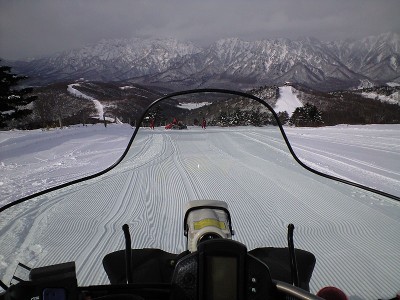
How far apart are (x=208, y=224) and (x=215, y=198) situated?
3789 mm

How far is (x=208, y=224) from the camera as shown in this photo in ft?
4.55

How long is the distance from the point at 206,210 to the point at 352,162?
10.2 m

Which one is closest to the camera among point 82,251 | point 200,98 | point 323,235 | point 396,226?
point 200,98

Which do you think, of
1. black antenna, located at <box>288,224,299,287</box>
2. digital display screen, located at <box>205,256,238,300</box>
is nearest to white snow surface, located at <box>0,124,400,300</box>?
black antenna, located at <box>288,224,299,287</box>

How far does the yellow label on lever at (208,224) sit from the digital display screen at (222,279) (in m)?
0.52

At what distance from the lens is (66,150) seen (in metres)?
12.5

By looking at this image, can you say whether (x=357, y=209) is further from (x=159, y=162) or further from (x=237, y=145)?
(x=159, y=162)

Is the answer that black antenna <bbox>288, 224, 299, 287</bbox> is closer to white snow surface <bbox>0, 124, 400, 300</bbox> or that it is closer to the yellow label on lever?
the yellow label on lever

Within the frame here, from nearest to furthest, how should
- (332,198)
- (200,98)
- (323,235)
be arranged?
(200,98)
(323,235)
(332,198)

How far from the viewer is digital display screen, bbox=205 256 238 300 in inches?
33.4

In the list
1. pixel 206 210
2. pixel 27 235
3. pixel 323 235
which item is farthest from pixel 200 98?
pixel 27 235

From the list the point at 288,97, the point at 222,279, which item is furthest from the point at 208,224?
the point at 288,97

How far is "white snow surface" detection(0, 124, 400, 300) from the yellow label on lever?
64 cm

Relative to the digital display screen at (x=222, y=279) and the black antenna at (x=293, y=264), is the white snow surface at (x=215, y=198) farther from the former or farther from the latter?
the digital display screen at (x=222, y=279)
